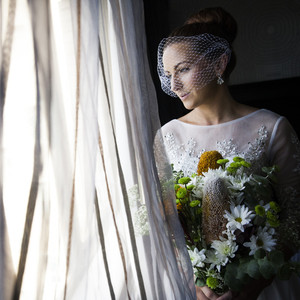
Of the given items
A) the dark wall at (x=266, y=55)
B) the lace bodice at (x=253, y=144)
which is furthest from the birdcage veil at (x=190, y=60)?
the dark wall at (x=266, y=55)

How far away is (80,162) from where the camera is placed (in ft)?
1.59

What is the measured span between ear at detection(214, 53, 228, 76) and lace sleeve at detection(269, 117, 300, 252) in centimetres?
27

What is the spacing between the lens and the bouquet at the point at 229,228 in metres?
0.86

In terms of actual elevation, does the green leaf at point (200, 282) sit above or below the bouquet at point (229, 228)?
below

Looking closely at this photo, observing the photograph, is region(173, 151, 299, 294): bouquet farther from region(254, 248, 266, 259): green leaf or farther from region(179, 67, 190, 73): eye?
region(179, 67, 190, 73): eye

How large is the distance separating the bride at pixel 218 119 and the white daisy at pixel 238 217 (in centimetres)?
27

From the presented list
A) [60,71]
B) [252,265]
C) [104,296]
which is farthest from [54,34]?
[252,265]

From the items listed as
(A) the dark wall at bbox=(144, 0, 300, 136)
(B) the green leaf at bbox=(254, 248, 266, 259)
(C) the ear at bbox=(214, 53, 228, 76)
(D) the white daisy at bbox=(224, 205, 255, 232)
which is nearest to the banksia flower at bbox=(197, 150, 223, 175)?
(D) the white daisy at bbox=(224, 205, 255, 232)

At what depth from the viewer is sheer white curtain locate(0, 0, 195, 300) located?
0.41 meters

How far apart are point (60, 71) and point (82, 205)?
0.18m

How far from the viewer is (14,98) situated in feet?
1.34

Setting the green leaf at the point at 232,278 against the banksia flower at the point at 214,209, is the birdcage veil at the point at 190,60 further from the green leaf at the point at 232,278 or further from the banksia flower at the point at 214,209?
the green leaf at the point at 232,278

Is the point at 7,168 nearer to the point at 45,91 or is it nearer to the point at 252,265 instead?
the point at 45,91

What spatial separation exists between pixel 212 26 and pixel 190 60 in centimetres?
18
